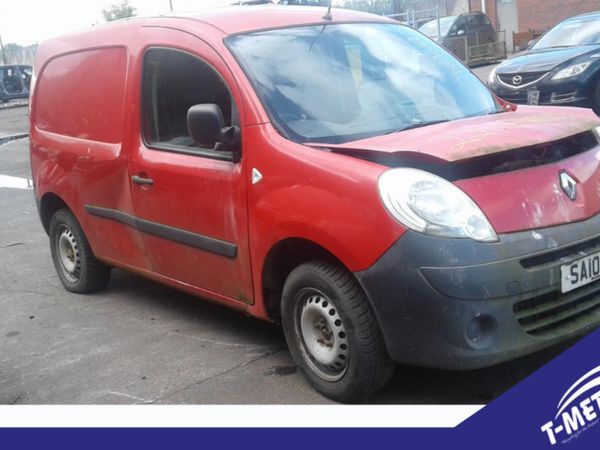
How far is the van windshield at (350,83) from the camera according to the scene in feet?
13.5

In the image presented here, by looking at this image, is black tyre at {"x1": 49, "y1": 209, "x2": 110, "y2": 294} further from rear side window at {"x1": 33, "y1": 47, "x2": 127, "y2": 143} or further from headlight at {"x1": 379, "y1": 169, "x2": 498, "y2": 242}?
headlight at {"x1": 379, "y1": 169, "x2": 498, "y2": 242}

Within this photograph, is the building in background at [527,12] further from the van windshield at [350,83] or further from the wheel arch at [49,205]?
the van windshield at [350,83]

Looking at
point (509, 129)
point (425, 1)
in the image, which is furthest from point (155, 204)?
point (425, 1)

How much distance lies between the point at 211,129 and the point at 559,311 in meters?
1.79

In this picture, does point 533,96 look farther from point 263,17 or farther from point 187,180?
point 187,180

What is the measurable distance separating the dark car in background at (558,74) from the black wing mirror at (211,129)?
6.85 meters

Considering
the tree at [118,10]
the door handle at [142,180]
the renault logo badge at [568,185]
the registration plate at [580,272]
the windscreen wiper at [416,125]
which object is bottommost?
the registration plate at [580,272]

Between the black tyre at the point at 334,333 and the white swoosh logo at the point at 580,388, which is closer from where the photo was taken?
the white swoosh logo at the point at 580,388

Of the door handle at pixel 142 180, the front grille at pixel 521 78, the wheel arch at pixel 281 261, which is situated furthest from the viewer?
the front grille at pixel 521 78

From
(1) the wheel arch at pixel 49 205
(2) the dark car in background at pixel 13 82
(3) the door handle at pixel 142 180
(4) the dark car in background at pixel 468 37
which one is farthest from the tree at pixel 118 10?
(3) the door handle at pixel 142 180

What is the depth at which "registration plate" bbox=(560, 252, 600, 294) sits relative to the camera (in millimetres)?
3418

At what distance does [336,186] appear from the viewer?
3.58m

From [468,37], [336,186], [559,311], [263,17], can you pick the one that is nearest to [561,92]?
[263,17]

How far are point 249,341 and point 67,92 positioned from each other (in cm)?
222
